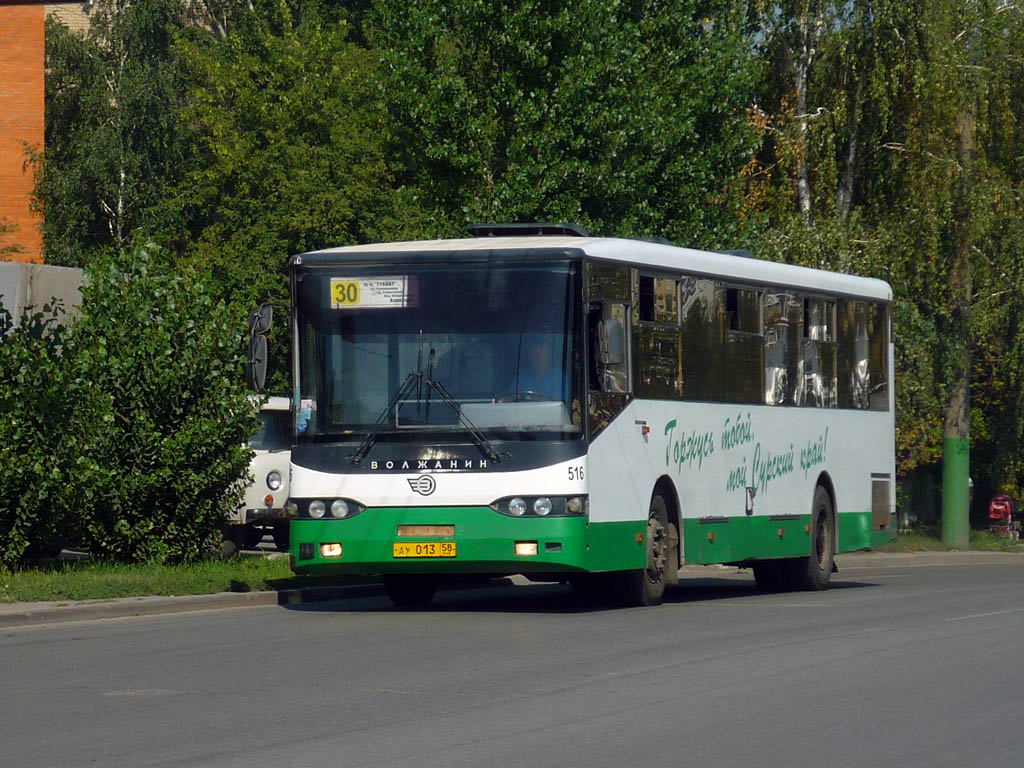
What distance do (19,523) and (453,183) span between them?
15.0 metres

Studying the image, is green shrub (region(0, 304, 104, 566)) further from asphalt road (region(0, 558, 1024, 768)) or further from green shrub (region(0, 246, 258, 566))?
asphalt road (region(0, 558, 1024, 768))

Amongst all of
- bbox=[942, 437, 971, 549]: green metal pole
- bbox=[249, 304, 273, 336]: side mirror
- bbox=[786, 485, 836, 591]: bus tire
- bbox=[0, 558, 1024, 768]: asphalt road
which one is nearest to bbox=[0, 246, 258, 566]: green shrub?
bbox=[0, 558, 1024, 768]: asphalt road

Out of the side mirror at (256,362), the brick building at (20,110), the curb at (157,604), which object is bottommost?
the curb at (157,604)

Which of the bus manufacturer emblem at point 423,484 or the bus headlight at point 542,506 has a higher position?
the bus manufacturer emblem at point 423,484

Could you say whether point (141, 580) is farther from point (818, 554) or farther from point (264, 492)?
point (818, 554)

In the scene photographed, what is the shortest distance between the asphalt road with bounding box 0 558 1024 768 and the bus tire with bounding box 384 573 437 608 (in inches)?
28.1

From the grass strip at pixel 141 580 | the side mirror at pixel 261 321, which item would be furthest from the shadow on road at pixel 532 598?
the side mirror at pixel 261 321

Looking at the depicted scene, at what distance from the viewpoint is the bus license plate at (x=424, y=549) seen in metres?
16.9

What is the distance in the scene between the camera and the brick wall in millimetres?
49500

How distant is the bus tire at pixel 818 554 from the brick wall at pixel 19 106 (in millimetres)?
32236

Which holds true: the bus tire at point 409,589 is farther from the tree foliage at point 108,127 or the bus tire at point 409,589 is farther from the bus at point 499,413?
the tree foliage at point 108,127

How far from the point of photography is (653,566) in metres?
18.5

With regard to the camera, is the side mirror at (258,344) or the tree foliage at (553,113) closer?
the side mirror at (258,344)

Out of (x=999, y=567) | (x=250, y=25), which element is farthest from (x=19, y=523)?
(x=250, y=25)
